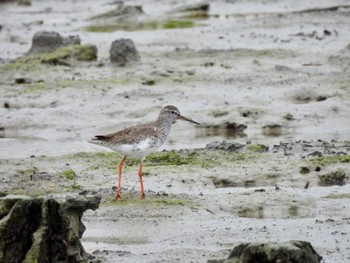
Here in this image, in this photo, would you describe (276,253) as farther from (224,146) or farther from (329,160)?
(224,146)

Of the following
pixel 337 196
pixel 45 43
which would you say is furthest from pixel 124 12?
pixel 337 196

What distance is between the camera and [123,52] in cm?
1912

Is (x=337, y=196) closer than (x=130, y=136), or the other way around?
(x=337, y=196)

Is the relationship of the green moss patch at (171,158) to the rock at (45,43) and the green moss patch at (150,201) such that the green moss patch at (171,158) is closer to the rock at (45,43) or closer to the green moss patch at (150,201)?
the green moss patch at (150,201)

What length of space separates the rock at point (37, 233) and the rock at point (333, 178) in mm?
4523

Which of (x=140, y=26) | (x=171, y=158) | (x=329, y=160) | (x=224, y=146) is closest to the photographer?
(x=329, y=160)

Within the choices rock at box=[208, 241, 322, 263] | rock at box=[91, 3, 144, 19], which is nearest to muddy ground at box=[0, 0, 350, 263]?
rock at box=[91, 3, 144, 19]

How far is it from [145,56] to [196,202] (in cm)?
945

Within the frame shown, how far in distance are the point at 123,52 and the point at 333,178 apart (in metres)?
7.79

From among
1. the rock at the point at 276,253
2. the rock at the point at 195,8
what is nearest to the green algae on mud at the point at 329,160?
the rock at the point at 276,253

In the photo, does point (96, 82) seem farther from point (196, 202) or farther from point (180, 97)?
point (196, 202)

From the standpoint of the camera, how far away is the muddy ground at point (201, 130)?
1018 centimetres

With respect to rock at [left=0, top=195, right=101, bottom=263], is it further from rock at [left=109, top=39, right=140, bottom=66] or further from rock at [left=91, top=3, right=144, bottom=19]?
rock at [left=91, top=3, right=144, bottom=19]

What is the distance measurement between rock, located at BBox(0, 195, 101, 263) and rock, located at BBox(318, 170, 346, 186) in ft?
14.8
